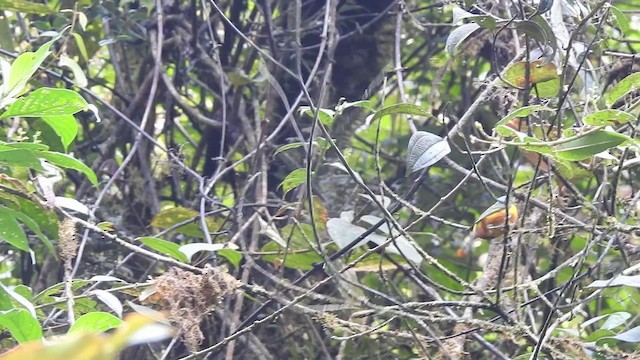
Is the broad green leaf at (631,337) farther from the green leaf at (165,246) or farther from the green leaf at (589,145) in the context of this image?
the green leaf at (165,246)

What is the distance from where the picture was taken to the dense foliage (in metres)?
0.81

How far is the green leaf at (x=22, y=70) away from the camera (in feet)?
2.46

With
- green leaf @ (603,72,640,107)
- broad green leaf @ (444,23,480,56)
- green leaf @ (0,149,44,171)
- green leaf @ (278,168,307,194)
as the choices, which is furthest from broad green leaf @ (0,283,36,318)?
green leaf @ (603,72,640,107)

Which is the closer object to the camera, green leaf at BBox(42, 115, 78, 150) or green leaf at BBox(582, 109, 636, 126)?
green leaf at BBox(582, 109, 636, 126)

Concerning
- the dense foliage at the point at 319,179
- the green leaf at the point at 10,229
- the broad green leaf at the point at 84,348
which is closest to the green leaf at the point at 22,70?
the dense foliage at the point at 319,179

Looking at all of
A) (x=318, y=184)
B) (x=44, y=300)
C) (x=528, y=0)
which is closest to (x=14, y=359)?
(x=44, y=300)

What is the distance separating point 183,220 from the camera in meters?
1.16

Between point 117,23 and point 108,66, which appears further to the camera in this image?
point 108,66

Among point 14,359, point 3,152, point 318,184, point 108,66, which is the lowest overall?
point 318,184

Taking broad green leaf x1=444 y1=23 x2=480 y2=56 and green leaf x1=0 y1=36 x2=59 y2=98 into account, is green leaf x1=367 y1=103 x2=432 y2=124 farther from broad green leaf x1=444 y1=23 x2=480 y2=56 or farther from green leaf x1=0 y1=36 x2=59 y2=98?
green leaf x1=0 y1=36 x2=59 y2=98

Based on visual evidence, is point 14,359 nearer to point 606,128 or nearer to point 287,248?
point 606,128

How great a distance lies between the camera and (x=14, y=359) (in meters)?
0.18

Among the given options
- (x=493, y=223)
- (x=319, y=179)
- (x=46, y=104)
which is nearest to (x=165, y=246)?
(x=46, y=104)

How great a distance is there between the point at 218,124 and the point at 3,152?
67 centimetres
